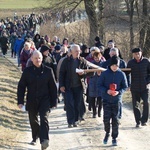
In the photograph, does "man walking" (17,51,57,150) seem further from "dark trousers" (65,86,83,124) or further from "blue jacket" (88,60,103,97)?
"blue jacket" (88,60,103,97)

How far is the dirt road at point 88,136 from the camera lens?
33.8 ft

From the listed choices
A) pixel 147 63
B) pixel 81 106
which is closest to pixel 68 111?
pixel 81 106

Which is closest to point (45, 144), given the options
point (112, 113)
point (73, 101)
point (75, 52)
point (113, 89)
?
point (112, 113)

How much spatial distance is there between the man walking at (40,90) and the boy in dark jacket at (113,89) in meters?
1.17

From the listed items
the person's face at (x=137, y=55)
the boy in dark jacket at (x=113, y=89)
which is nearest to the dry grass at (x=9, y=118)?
the boy in dark jacket at (x=113, y=89)

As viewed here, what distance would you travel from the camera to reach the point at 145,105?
1222 centimetres

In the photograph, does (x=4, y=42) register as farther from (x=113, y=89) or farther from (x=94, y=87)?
(x=113, y=89)

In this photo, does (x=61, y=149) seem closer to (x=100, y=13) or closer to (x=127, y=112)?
(x=127, y=112)

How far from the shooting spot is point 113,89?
995 centimetres

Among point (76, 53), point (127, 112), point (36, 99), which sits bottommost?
point (127, 112)

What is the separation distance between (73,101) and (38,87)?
274 cm

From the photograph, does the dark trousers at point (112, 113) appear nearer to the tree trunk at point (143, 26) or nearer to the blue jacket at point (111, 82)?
the blue jacket at point (111, 82)

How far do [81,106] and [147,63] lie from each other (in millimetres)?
2099

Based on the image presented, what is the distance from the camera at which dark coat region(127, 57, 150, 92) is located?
1191 centimetres
